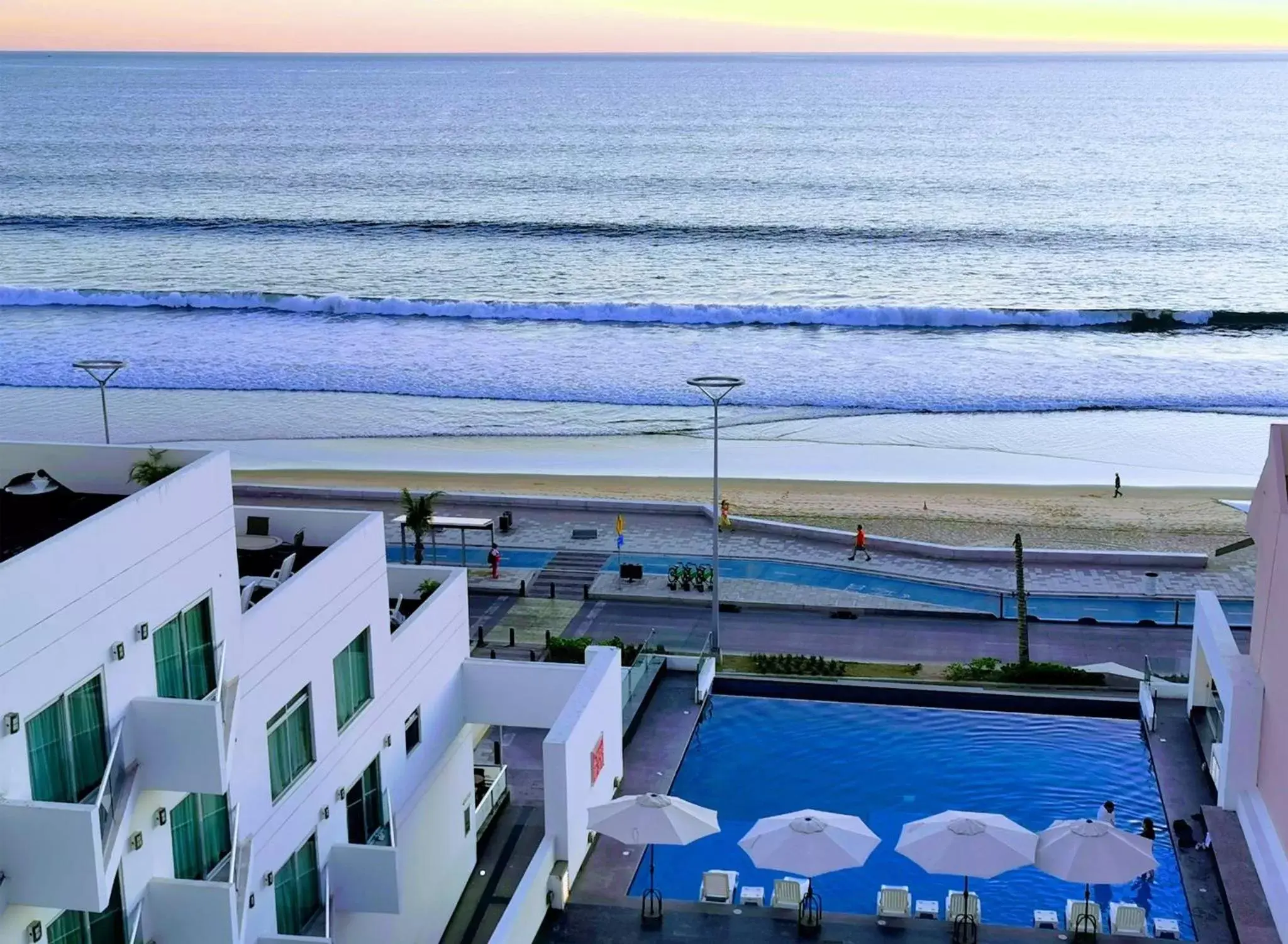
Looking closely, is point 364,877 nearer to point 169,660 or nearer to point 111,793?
point 169,660

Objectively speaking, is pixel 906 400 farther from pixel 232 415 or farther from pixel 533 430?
pixel 232 415

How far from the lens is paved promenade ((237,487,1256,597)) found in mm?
33781

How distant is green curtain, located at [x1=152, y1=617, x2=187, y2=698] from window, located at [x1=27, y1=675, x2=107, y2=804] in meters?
0.86

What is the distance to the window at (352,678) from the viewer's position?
647 inches

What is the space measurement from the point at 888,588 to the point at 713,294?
4431 centimetres

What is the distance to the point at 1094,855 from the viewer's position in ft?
58.5

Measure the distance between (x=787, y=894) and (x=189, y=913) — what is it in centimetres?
878

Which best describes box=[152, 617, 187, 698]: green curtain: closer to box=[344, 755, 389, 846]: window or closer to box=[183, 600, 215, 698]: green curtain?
box=[183, 600, 215, 698]: green curtain

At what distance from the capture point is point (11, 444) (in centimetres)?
1498

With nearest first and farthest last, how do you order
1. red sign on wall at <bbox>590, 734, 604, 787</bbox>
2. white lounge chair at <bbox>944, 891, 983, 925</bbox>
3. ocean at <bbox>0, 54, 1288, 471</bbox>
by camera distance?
1. white lounge chair at <bbox>944, 891, 983, 925</bbox>
2. red sign on wall at <bbox>590, 734, 604, 787</bbox>
3. ocean at <bbox>0, 54, 1288, 471</bbox>

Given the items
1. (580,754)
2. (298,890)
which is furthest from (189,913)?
(580,754)

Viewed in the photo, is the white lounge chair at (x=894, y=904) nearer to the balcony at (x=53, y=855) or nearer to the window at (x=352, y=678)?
the window at (x=352, y=678)

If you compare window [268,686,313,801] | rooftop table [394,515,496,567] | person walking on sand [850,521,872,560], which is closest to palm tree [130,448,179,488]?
window [268,686,313,801]

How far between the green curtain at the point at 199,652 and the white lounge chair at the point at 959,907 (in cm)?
1011
